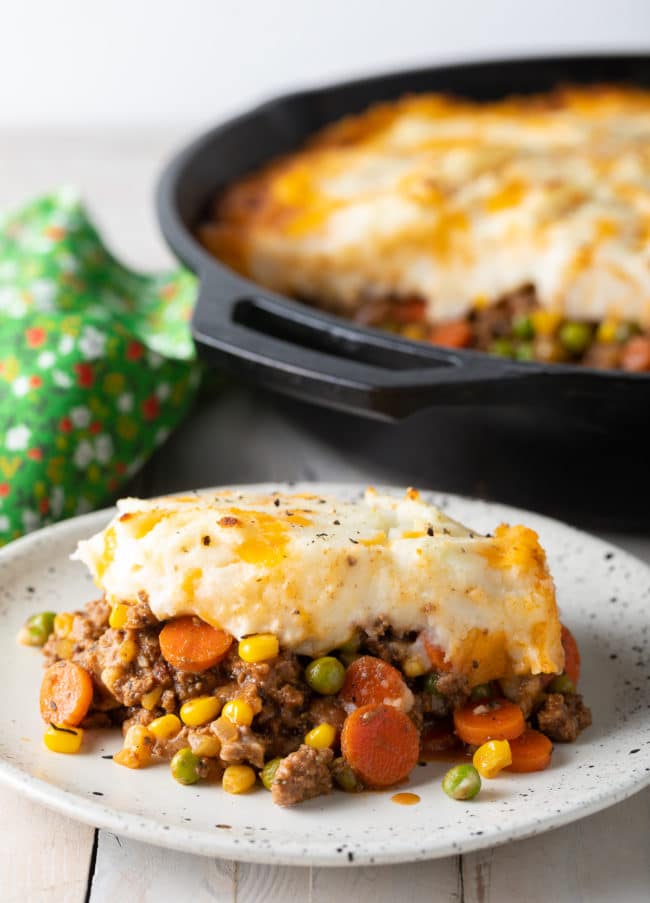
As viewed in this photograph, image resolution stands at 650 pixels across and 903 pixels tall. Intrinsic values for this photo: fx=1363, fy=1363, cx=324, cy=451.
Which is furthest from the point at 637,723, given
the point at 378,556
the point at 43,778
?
the point at 43,778

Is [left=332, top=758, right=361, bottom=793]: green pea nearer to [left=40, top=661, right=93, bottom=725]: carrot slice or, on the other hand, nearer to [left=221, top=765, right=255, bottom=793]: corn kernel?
[left=221, top=765, right=255, bottom=793]: corn kernel

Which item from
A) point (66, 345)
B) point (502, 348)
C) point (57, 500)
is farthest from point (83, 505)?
point (502, 348)

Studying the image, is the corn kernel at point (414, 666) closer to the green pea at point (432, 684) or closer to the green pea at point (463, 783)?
the green pea at point (432, 684)

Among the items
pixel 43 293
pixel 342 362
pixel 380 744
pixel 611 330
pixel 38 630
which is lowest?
pixel 43 293

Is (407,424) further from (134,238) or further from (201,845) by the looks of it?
(134,238)

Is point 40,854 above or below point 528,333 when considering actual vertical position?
above

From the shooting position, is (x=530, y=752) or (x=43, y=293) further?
(x=43, y=293)

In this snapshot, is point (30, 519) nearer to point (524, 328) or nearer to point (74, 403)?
point (74, 403)
